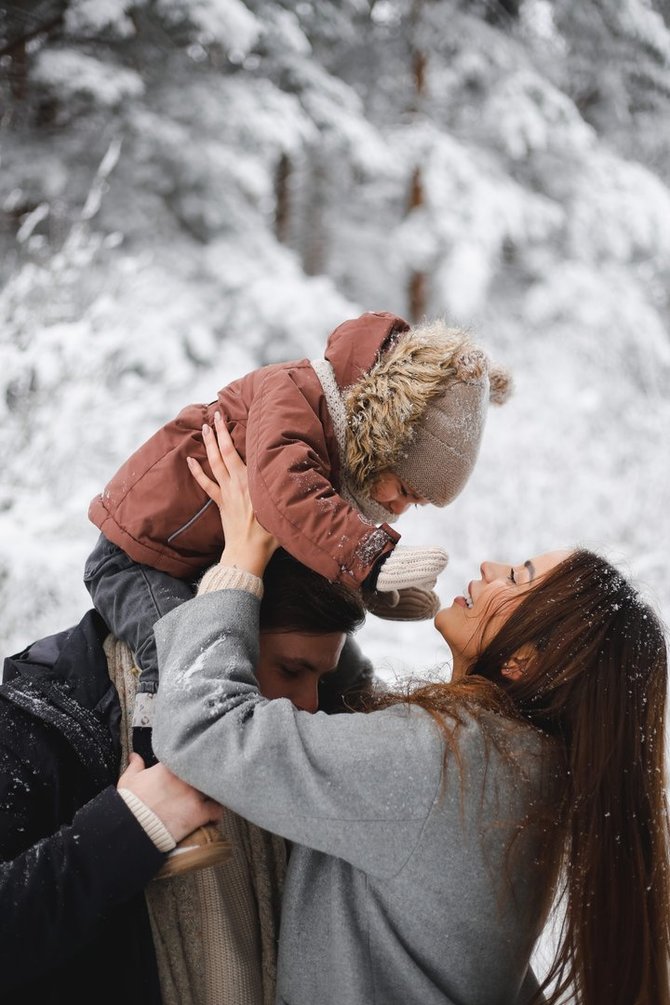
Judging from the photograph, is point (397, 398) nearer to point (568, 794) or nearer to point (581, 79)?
point (568, 794)

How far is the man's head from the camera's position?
1798 mm

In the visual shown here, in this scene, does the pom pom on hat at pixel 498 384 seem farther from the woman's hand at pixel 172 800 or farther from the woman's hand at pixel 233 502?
the woman's hand at pixel 172 800

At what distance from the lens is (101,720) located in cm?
163

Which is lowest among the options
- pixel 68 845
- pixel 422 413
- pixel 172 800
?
pixel 68 845

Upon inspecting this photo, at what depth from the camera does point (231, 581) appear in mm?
1581

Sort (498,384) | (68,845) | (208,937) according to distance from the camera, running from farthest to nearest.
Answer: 1. (498,384)
2. (208,937)
3. (68,845)

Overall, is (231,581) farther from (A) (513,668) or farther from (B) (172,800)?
(A) (513,668)

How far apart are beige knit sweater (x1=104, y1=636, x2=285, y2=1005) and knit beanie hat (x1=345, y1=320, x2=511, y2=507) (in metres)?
0.76

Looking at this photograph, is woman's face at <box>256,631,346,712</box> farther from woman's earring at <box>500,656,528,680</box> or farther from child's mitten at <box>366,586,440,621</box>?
woman's earring at <box>500,656,528,680</box>

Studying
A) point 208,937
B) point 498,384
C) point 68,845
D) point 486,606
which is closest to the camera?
point 68,845

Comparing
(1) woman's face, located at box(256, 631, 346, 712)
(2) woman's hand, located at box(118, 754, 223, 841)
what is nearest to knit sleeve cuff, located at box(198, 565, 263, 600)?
(1) woman's face, located at box(256, 631, 346, 712)

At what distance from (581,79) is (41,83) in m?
5.75

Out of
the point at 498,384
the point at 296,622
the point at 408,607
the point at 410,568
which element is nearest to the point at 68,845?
the point at 296,622

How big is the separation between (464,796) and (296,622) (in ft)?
1.94
